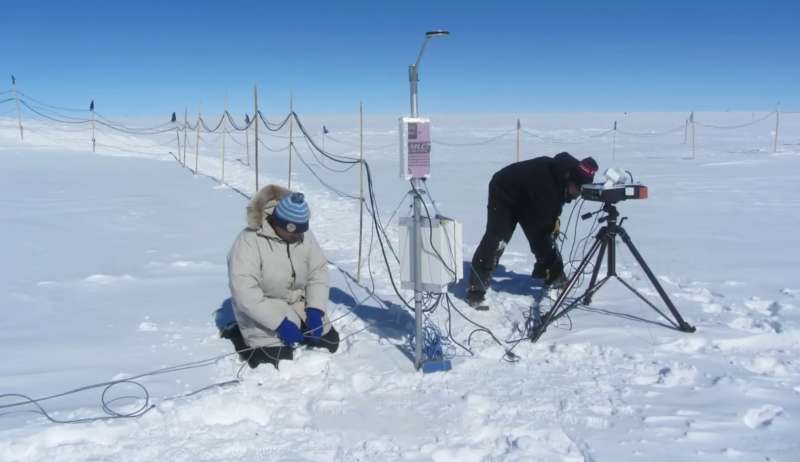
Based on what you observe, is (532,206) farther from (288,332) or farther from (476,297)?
(288,332)

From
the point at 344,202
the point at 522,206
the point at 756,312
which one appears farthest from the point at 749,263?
the point at 344,202

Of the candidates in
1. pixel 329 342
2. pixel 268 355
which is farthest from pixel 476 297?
pixel 268 355

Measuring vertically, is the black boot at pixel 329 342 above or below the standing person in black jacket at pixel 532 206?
below

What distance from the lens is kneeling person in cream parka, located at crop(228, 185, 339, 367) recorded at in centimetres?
402

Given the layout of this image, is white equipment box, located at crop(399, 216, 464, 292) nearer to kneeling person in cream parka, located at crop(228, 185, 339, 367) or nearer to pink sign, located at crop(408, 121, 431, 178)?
pink sign, located at crop(408, 121, 431, 178)

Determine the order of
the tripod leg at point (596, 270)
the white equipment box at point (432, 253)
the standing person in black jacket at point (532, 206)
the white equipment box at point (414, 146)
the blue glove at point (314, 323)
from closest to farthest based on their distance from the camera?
1. the white equipment box at point (414, 146)
2. the white equipment box at point (432, 253)
3. the blue glove at point (314, 323)
4. the tripod leg at point (596, 270)
5. the standing person in black jacket at point (532, 206)

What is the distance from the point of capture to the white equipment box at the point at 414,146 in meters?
3.56

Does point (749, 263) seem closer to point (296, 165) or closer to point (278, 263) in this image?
point (278, 263)

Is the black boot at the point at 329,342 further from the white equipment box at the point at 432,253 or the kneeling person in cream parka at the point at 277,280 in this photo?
the white equipment box at the point at 432,253

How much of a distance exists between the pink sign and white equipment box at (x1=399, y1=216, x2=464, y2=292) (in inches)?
14.2

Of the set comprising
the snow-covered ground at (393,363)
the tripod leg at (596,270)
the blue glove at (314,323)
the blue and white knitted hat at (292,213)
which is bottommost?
the snow-covered ground at (393,363)

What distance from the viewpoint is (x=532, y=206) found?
17.1ft

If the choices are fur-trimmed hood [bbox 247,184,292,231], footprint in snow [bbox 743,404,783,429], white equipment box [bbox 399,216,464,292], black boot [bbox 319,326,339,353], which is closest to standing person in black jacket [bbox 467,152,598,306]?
white equipment box [bbox 399,216,464,292]

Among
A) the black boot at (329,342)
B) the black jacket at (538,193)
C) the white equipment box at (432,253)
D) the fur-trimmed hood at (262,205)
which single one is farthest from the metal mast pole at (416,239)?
the black jacket at (538,193)
